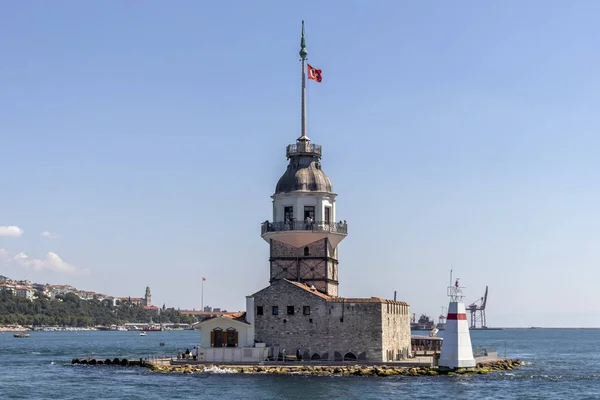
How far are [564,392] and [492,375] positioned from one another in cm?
664

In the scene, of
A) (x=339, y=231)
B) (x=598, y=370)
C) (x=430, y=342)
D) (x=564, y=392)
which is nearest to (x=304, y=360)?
(x=339, y=231)

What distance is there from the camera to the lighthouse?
60.3 m

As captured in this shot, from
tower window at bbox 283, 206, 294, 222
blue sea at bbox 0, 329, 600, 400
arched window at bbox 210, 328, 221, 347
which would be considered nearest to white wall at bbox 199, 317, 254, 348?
arched window at bbox 210, 328, 221, 347

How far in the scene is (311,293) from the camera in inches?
2564

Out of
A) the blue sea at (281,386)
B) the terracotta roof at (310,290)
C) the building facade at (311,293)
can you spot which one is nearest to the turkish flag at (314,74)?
the building facade at (311,293)

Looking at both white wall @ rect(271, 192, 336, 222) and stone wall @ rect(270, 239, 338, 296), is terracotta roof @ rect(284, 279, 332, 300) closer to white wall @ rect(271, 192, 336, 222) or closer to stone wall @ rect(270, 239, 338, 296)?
stone wall @ rect(270, 239, 338, 296)

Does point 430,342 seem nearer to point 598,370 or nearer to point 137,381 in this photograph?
point 598,370

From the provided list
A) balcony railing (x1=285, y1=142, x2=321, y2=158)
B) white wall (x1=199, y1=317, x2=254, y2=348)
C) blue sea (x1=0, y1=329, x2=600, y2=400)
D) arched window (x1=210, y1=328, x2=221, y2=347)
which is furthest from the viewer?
balcony railing (x1=285, y1=142, x2=321, y2=158)

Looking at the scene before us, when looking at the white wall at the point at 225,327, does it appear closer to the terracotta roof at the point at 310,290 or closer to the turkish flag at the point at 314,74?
the terracotta roof at the point at 310,290

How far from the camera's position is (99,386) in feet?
196

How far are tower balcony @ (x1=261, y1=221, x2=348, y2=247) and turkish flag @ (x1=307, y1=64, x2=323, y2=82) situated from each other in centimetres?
1091

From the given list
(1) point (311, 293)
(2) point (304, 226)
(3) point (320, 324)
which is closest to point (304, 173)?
(2) point (304, 226)

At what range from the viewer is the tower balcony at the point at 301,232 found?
70.0m

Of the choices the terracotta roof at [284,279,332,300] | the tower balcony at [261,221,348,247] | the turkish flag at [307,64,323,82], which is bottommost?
the terracotta roof at [284,279,332,300]
